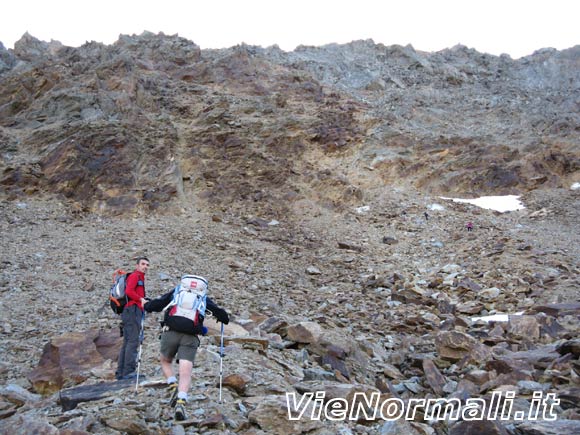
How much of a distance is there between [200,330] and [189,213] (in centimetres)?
1459

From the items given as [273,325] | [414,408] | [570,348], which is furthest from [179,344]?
[570,348]

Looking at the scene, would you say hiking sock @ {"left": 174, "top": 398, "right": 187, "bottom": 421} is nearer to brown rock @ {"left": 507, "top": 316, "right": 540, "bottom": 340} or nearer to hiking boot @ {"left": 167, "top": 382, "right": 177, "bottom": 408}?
hiking boot @ {"left": 167, "top": 382, "right": 177, "bottom": 408}

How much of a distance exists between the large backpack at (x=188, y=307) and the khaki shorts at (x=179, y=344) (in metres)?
0.11

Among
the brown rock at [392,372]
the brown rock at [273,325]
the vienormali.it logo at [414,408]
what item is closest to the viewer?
the vienormali.it logo at [414,408]

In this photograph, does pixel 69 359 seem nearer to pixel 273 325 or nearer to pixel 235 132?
pixel 273 325

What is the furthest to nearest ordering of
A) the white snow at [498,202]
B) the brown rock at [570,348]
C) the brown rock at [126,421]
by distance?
the white snow at [498,202]
the brown rock at [570,348]
the brown rock at [126,421]

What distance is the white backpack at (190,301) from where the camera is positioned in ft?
17.8

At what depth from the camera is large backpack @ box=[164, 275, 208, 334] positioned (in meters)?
5.39

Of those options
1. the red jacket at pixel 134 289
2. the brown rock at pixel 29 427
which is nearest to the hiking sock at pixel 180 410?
the brown rock at pixel 29 427

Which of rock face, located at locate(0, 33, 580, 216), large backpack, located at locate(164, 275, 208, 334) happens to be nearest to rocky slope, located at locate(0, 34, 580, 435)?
rock face, located at locate(0, 33, 580, 216)

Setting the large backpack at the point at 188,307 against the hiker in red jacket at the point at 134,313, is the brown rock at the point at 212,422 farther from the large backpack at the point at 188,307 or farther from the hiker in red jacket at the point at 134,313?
the hiker in red jacket at the point at 134,313

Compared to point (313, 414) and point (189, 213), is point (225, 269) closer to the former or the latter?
point (189, 213)

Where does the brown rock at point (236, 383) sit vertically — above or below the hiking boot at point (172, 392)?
below

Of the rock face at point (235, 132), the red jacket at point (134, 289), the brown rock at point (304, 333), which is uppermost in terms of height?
the rock face at point (235, 132)
